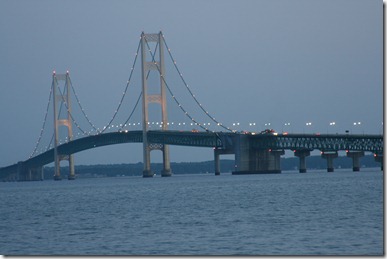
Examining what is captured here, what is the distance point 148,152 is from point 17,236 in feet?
194

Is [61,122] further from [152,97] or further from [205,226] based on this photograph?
[205,226]

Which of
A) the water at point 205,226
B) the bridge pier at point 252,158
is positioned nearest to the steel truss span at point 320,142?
the bridge pier at point 252,158

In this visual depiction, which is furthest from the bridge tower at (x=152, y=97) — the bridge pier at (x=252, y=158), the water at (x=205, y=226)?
the water at (x=205, y=226)

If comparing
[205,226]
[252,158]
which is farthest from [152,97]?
[205,226]

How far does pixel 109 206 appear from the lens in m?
43.5

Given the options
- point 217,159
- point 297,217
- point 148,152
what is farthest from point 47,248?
point 217,159

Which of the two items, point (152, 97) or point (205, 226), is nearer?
point (205, 226)

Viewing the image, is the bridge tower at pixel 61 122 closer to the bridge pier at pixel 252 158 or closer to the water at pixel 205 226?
the bridge pier at pixel 252 158

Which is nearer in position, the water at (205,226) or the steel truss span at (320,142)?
the water at (205,226)

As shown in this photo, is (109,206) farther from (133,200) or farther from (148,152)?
(148,152)

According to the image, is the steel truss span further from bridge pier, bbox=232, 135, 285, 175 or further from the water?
the water

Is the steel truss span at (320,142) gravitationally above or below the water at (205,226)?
above

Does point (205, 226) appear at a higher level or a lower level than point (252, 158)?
lower

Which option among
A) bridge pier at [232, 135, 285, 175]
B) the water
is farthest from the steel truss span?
the water
